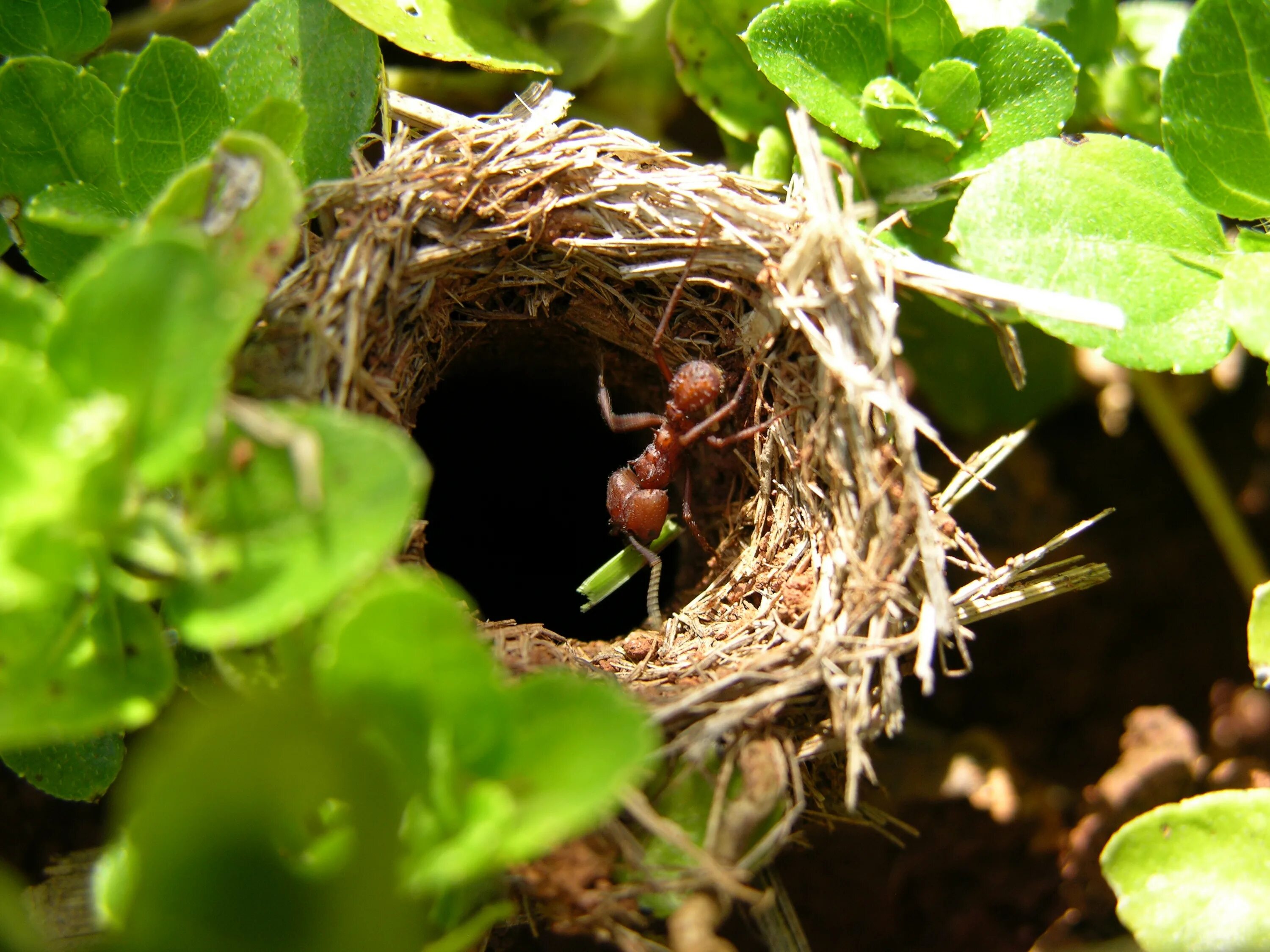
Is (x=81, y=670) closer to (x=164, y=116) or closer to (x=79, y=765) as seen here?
(x=79, y=765)

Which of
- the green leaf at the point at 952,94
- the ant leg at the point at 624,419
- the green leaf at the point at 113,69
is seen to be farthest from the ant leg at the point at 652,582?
the green leaf at the point at 113,69

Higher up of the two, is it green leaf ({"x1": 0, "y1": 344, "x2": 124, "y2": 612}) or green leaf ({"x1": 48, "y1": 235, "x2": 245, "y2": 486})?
green leaf ({"x1": 48, "y1": 235, "x2": 245, "y2": 486})

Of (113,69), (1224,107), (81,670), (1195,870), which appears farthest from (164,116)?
(1195,870)

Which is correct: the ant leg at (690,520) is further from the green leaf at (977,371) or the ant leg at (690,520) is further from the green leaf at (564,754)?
the green leaf at (564,754)

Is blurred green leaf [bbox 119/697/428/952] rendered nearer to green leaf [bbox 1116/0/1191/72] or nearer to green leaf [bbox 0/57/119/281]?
green leaf [bbox 0/57/119/281]

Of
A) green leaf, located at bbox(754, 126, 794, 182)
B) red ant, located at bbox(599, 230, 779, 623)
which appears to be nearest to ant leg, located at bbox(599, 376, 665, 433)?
red ant, located at bbox(599, 230, 779, 623)

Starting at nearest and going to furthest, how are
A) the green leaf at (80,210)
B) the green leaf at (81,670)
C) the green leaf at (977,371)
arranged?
the green leaf at (81,670) → the green leaf at (80,210) → the green leaf at (977,371)
